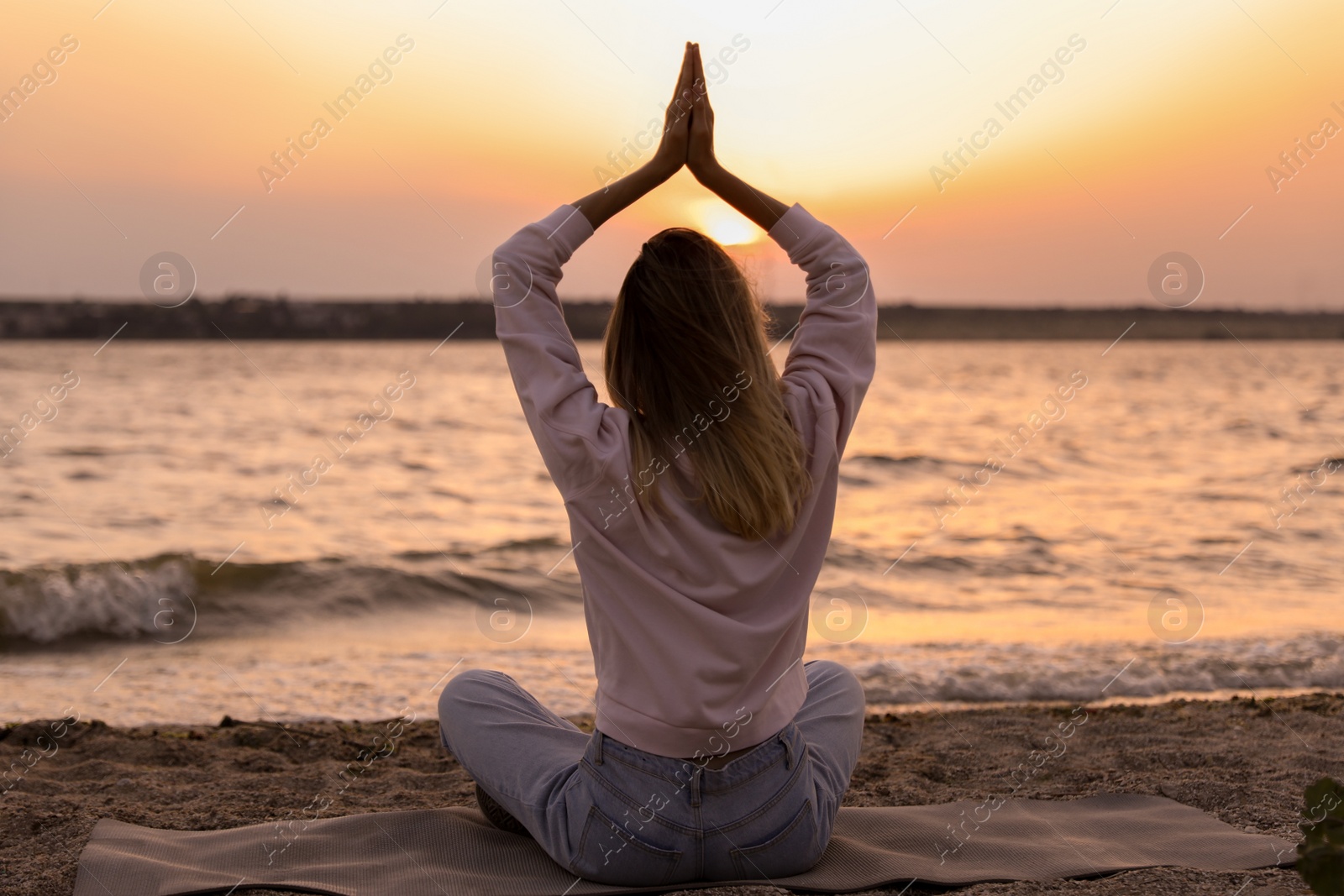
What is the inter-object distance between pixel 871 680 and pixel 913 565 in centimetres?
308

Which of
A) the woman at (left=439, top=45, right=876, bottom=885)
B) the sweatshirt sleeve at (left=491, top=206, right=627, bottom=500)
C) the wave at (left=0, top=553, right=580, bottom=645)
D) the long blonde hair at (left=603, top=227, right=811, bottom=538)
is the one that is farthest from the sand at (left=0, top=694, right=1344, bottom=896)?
the wave at (left=0, top=553, right=580, bottom=645)

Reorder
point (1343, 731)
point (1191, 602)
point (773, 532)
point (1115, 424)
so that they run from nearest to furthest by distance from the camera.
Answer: point (773, 532)
point (1343, 731)
point (1191, 602)
point (1115, 424)

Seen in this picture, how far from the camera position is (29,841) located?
2.73 meters

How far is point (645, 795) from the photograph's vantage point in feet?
7.14

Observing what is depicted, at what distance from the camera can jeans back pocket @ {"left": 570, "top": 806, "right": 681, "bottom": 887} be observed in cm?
222

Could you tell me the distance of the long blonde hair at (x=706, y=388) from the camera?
6.50ft

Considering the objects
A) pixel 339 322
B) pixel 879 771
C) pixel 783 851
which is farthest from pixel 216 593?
pixel 339 322

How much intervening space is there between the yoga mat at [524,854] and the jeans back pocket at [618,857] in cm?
4

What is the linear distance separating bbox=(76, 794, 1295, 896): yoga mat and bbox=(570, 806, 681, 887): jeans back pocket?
42mm

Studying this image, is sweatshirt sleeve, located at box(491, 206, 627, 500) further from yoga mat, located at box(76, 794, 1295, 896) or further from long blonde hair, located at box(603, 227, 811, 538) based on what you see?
yoga mat, located at box(76, 794, 1295, 896)

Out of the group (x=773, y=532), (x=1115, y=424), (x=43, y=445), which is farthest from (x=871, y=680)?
(x=1115, y=424)

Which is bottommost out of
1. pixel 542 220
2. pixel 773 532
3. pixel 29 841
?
pixel 29 841

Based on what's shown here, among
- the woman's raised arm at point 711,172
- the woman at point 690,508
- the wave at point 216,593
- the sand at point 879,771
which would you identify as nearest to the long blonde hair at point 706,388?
the woman at point 690,508

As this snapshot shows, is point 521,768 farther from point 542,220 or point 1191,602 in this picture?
point 1191,602
